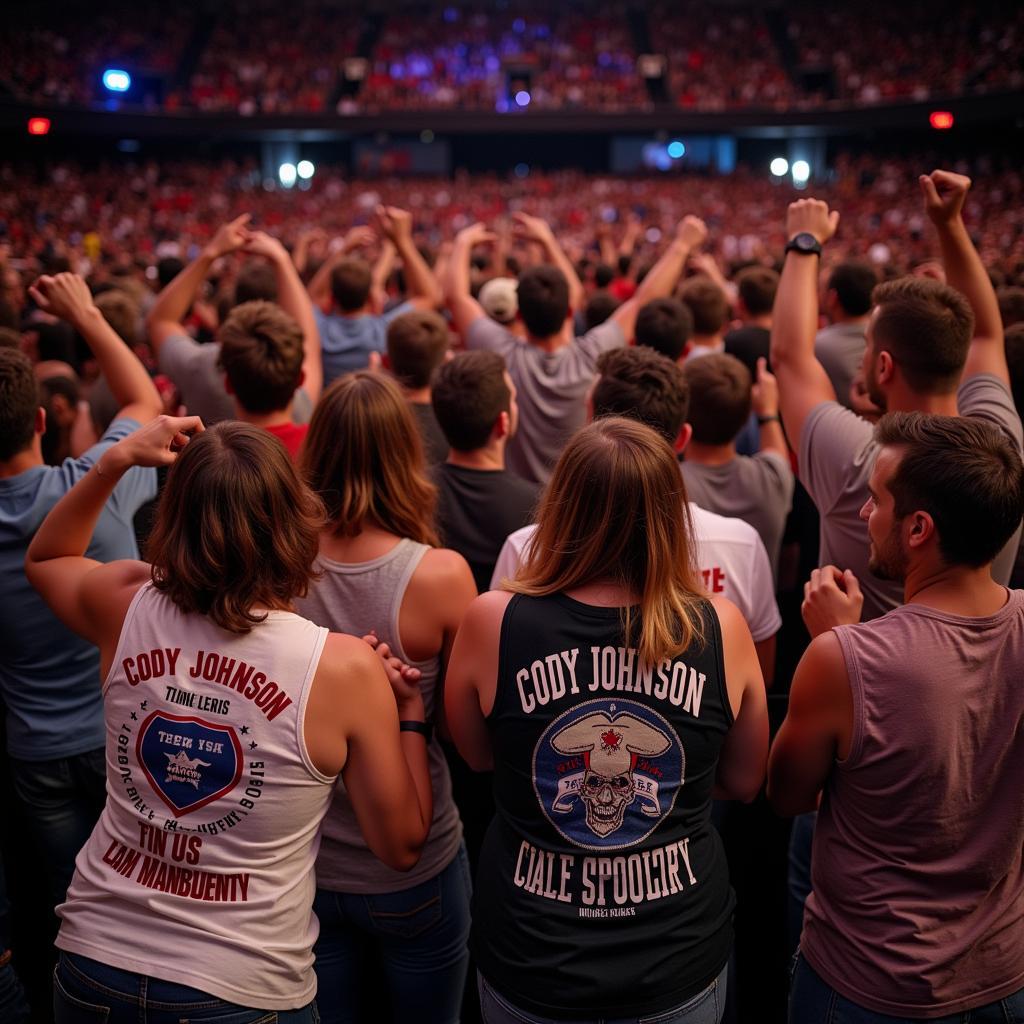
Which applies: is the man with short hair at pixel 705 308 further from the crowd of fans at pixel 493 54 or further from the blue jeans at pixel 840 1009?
the crowd of fans at pixel 493 54

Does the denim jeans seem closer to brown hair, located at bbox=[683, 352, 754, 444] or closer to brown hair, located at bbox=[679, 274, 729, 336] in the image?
brown hair, located at bbox=[683, 352, 754, 444]

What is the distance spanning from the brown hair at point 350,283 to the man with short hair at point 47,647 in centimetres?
279

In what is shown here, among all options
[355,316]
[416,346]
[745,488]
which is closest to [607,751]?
[745,488]

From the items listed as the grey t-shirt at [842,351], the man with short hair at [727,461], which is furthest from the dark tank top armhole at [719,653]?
the grey t-shirt at [842,351]

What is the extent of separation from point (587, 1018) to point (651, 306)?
131 inches

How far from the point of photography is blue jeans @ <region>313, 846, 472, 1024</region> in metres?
2.36

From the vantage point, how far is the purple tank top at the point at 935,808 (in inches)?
77.0

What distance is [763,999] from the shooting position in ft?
10.9

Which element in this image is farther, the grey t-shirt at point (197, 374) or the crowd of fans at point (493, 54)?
the crowd of fans at point (493, 54)

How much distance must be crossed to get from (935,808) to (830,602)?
47cm

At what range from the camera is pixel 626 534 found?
194 centimetres

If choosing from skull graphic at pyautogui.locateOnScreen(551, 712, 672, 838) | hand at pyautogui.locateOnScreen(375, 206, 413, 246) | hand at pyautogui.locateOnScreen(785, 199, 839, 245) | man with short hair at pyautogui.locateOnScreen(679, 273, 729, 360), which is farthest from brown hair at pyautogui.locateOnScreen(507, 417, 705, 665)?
hand at pyautogui.locateOnScreen(375, 206, 413, 246)

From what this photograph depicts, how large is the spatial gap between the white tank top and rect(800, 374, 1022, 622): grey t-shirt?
5.34 ft

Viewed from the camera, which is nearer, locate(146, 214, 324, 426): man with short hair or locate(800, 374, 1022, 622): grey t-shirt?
locate(800, 374, 1022, 622): grey t-shirt
